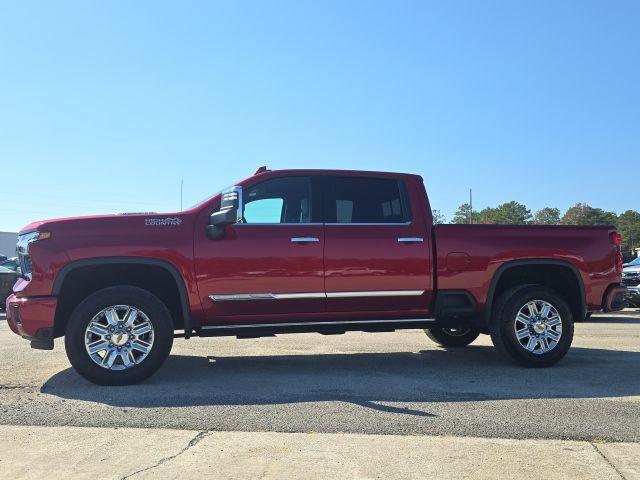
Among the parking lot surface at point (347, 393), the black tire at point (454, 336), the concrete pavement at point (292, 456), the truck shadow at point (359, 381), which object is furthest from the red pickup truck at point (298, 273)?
the concrete pavement at point (292, 456)

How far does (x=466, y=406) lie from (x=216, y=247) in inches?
109

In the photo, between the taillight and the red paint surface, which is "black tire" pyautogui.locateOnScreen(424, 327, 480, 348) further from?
the taillight

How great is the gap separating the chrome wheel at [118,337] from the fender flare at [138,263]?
377 mm

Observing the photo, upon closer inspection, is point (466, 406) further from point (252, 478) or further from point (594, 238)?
point (594, 238)

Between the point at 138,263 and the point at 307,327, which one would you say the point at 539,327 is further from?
the point at 138,263

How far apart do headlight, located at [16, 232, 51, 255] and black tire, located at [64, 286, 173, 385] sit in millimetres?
711

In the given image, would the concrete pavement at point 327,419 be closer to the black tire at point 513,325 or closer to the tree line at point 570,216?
the black tire at point 513,325

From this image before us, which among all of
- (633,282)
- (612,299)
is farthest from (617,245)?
(633,282)

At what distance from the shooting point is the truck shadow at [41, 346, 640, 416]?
16.6ft

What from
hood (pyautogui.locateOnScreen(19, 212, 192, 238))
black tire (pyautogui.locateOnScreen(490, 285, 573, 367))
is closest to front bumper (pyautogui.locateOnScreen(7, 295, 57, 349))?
hood (pyautogui.locateOnScreen(19, 212, 192, 238))

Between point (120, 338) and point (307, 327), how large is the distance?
1827mm

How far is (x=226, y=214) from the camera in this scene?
5.58m

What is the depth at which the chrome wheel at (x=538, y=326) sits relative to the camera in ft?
21.0

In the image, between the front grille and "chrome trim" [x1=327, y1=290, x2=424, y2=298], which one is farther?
"chrome trim" [x1=327, y1=290, x2=424, y2=298]
